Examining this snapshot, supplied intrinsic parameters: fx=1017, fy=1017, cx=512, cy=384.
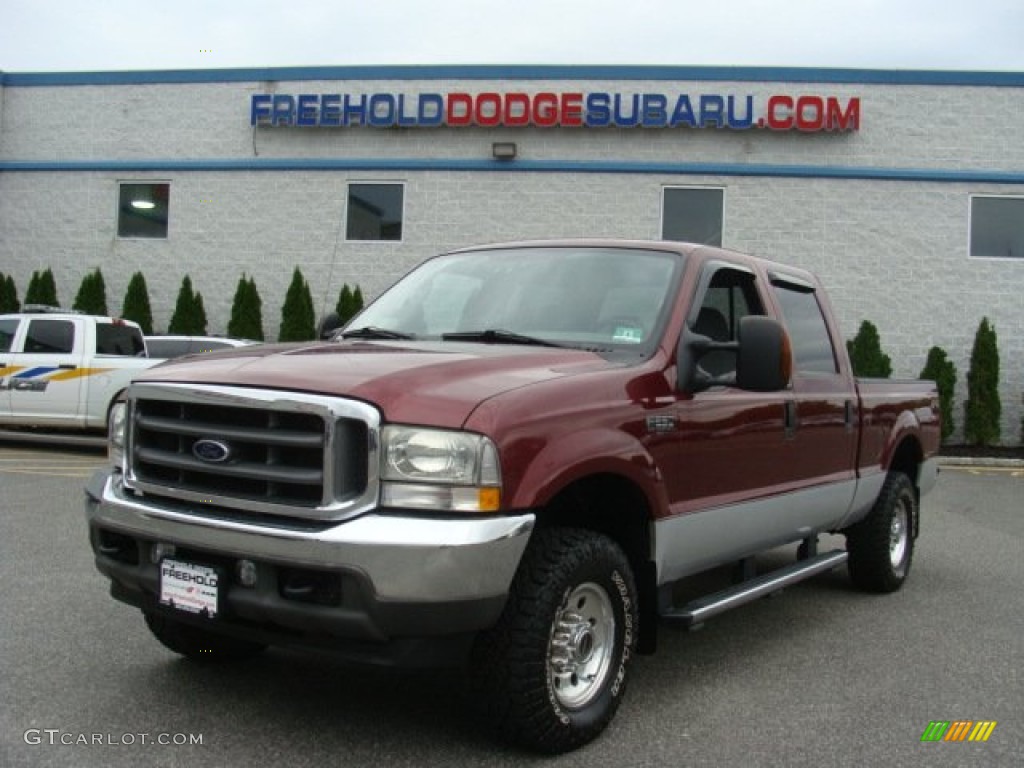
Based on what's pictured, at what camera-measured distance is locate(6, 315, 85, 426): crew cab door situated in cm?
1325

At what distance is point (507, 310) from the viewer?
4562 mm

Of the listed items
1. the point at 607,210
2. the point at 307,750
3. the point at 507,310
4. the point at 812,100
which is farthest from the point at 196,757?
the point at 812,100

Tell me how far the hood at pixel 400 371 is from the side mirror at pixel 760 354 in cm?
58

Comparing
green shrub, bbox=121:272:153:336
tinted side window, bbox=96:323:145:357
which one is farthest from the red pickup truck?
green shrub, bbox=121:272:153:336

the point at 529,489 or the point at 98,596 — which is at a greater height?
the point at 529,489

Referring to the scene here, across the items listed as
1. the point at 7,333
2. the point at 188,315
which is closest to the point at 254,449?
the point at 7,333

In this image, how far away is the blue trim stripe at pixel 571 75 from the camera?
688 inches

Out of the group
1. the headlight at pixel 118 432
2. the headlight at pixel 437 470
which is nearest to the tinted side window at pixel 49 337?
the headlight at pixel 118 432

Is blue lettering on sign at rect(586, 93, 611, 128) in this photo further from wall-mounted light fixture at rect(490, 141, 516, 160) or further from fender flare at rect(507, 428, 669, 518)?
fender flare at rect(507, 428, 669, 518)

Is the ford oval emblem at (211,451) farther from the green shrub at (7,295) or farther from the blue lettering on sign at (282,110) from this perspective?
the green shrub at (7,295)

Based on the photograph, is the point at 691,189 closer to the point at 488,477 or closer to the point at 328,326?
the point at 328,326

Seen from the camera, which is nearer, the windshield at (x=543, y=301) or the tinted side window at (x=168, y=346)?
the windshield at (x=543, y=301)

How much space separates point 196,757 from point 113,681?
3.16 feet

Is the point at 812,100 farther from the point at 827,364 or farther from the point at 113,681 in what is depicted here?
the point at 113,681
